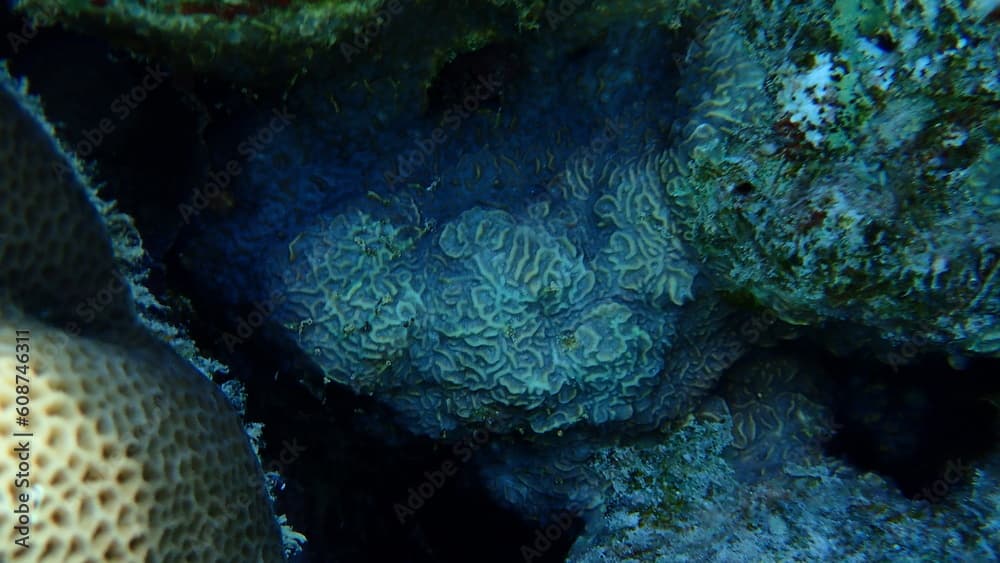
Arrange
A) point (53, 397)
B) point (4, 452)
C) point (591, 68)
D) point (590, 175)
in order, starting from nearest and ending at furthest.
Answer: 1. point (4, 452)
2. point (53, 397)
3. point (591, 68)
4. point (590, 175)

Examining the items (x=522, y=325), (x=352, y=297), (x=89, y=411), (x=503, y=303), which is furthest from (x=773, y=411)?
(x=89, y=411)

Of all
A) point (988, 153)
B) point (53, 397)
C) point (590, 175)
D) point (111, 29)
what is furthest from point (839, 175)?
point (53, 397)

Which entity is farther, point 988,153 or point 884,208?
point 884,208

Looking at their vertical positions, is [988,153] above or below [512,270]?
above

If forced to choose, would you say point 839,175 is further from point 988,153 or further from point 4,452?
point 4,452

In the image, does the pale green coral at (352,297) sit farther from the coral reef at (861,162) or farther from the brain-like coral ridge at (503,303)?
the coral reef at (861,162)

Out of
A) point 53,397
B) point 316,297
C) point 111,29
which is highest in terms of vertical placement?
point 111,29

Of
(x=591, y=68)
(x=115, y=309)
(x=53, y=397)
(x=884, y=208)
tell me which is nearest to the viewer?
(x=53, y=397)
